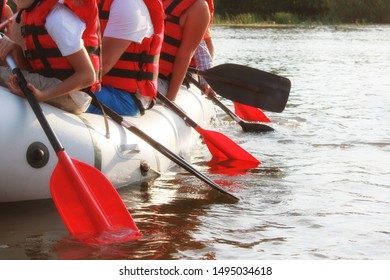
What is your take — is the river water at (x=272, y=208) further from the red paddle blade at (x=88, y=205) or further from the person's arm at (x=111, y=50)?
the person's arm at (x=111, y=50)

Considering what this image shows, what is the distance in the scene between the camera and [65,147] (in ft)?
13.5

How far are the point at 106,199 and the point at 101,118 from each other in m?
0.63

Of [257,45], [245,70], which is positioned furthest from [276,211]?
[257,45]

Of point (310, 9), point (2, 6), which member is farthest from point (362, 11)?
point (2, 6)

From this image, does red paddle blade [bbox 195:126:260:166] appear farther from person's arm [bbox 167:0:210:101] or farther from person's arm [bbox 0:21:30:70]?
person's arm [bbox 0:21:30:70]

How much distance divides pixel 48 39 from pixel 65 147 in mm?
491

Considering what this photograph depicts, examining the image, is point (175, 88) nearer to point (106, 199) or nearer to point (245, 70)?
point (245, 70)

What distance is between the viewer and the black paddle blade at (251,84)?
611cm

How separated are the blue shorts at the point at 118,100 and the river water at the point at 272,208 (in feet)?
1.37

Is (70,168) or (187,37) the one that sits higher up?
(187,37)

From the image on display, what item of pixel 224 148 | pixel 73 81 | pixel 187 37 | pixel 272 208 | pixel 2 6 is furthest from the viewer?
pixel 224 148

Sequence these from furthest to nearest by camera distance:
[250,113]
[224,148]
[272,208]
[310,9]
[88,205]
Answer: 1. [310,9]
2. [250,113]
3. [224,148]
4. [272,208]
5. [88,205]

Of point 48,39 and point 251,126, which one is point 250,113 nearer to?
point 251,126

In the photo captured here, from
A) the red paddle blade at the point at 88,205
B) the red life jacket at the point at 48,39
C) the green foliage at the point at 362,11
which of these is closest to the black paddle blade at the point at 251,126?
the red life jacket at the point at 48,39
